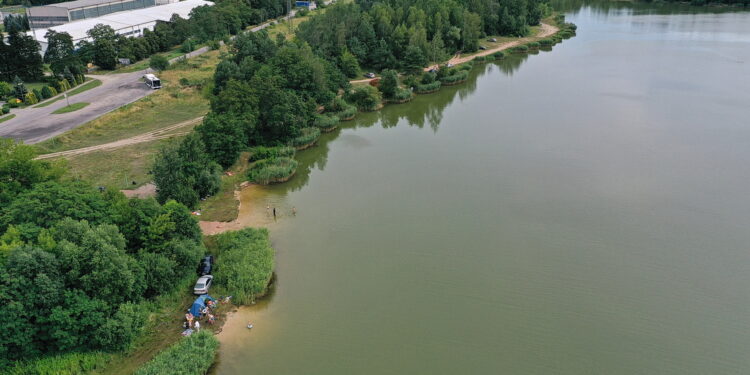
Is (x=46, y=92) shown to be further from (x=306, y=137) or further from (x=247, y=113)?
(x=306, y=137)

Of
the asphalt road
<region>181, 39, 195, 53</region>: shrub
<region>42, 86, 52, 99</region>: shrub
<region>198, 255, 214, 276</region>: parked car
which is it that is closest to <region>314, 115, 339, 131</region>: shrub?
the asphalt road

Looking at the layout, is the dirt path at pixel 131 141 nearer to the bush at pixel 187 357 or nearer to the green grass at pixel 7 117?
the green grass at pixel 7 117

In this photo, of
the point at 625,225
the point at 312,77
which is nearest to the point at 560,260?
the point at 625,225

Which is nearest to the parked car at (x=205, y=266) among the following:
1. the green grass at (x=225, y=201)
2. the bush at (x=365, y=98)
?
the green grass at (x=225, y=201)

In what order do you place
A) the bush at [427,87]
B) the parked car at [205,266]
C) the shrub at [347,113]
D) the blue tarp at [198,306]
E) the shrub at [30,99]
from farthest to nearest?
the bush at [427,87] < the shrub at [30,99] < the shrub at [347,113] < the parked car at [205,266] < the blue tarp at [198,306]

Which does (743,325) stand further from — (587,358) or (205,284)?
(205,284)

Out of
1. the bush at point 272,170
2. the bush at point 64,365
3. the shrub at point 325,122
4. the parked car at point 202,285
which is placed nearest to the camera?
the bush at point 64,365
